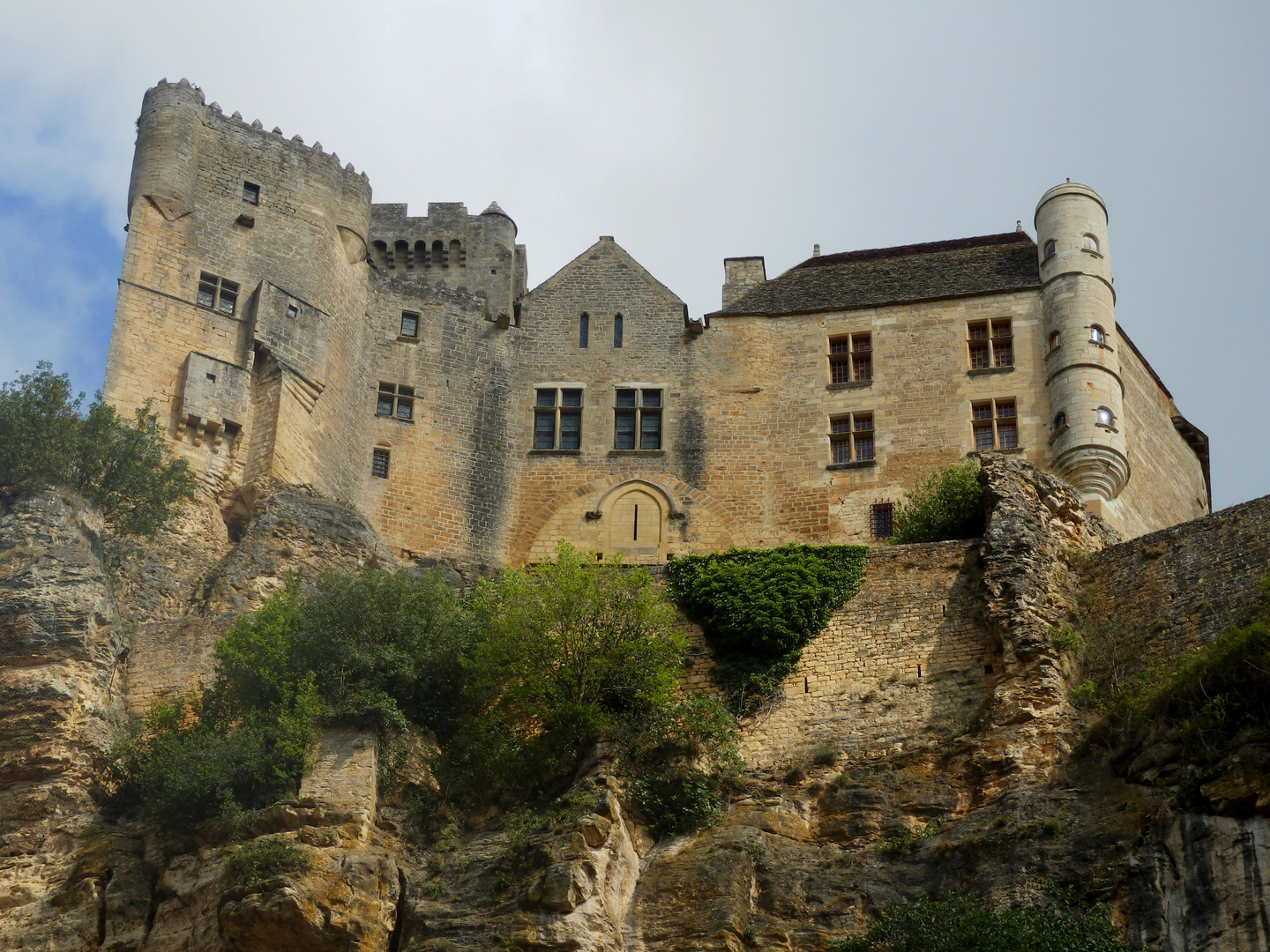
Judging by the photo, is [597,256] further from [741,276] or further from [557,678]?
[557,678]

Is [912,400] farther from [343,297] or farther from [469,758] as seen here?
[469,758]

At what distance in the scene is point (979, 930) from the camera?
2142 cm

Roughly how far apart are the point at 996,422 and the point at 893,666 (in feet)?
38.0

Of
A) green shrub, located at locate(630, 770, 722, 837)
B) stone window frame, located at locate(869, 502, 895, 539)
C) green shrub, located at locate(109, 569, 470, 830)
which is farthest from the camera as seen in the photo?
stone window frame, located at locate(869, 502, 895, 539)

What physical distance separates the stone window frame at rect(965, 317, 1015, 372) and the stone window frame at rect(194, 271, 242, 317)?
1468 cm

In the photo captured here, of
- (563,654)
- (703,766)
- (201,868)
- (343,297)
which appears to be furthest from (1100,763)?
(343,297)

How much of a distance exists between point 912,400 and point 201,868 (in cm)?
1865

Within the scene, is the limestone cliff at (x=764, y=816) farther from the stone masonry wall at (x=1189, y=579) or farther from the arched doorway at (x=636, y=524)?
the arched doorway at (x=636, y=524)

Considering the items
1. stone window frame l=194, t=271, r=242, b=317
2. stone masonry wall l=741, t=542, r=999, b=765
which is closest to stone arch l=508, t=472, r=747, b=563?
stone window frame l=194, t=271, r=242, b=317

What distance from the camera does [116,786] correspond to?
2709 cm

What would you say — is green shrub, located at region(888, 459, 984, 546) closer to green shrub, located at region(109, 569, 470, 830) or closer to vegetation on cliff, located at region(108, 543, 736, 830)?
vegetation on cliff, located at region(108, 543, 736, 830)

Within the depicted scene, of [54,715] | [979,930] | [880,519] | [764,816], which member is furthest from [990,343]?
[54,715]

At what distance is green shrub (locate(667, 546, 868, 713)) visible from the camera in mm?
27938

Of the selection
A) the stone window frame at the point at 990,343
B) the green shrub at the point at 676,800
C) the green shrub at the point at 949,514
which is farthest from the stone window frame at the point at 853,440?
the green shrub at the point at 676,800
